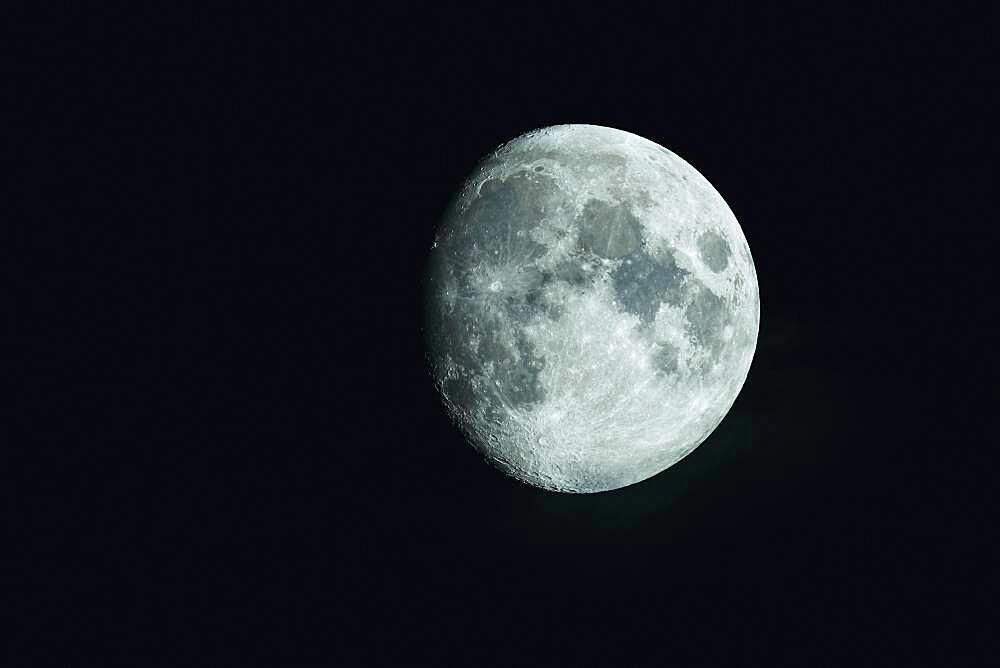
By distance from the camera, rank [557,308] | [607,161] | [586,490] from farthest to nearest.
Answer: [586,490], [607,161], [557,308]

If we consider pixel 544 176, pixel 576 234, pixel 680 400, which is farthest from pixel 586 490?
pixel 544 176

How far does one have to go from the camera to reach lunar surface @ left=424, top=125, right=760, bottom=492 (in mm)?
2623

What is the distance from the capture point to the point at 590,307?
2.60m

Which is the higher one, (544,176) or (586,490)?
(544,176)

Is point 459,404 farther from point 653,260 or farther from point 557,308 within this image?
point 653,260

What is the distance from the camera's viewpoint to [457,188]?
3129 millimetres

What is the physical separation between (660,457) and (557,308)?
2.72 ft

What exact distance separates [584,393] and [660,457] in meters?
0.53

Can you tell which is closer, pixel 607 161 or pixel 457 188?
pixel 607 161

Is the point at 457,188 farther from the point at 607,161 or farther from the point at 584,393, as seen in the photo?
the point at 584,393

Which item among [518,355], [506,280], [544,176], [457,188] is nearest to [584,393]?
[518,355]

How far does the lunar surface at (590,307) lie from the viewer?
262 cm

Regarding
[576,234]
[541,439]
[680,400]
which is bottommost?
[541,439]

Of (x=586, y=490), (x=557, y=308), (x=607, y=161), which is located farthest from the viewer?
(x=586, y=490)
